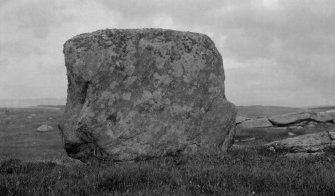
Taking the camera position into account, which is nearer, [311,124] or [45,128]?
[311,124]

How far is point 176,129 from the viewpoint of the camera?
1440cm

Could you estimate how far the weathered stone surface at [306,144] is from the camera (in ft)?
50.9

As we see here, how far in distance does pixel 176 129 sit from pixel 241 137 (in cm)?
2179

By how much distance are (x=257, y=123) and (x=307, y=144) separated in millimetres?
24485

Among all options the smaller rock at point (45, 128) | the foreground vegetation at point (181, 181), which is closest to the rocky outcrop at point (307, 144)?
the foreground vegetation at point (181, 181)

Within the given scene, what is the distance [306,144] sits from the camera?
15.8 meters

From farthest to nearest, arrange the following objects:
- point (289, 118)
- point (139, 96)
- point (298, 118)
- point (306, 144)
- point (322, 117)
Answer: point (322, 117) → point (298, 118) → point (289, 118) → point (306, 144) → point (139, 96)

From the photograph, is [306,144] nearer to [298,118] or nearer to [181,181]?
[181,181]

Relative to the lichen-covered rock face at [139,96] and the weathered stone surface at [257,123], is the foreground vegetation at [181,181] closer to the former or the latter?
the lichen-covered rock face at [139,96]

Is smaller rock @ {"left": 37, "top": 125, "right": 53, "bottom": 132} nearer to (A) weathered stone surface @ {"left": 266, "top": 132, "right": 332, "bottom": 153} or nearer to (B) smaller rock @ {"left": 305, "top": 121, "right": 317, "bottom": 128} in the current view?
(B) smaller rock @ {"left": 305, "top": 121, "right": 317, "bottom": 128}

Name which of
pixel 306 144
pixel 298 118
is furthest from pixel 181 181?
pixel 298 118

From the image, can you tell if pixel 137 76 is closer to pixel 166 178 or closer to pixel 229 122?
pixel 229 122

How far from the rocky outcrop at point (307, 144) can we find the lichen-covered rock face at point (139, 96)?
2315 millimetres

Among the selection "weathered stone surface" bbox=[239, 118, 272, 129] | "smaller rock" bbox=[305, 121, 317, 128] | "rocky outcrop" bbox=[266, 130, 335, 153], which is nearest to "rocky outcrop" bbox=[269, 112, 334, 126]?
"smaller rock" bbox=[305, 121, 317, 128]
